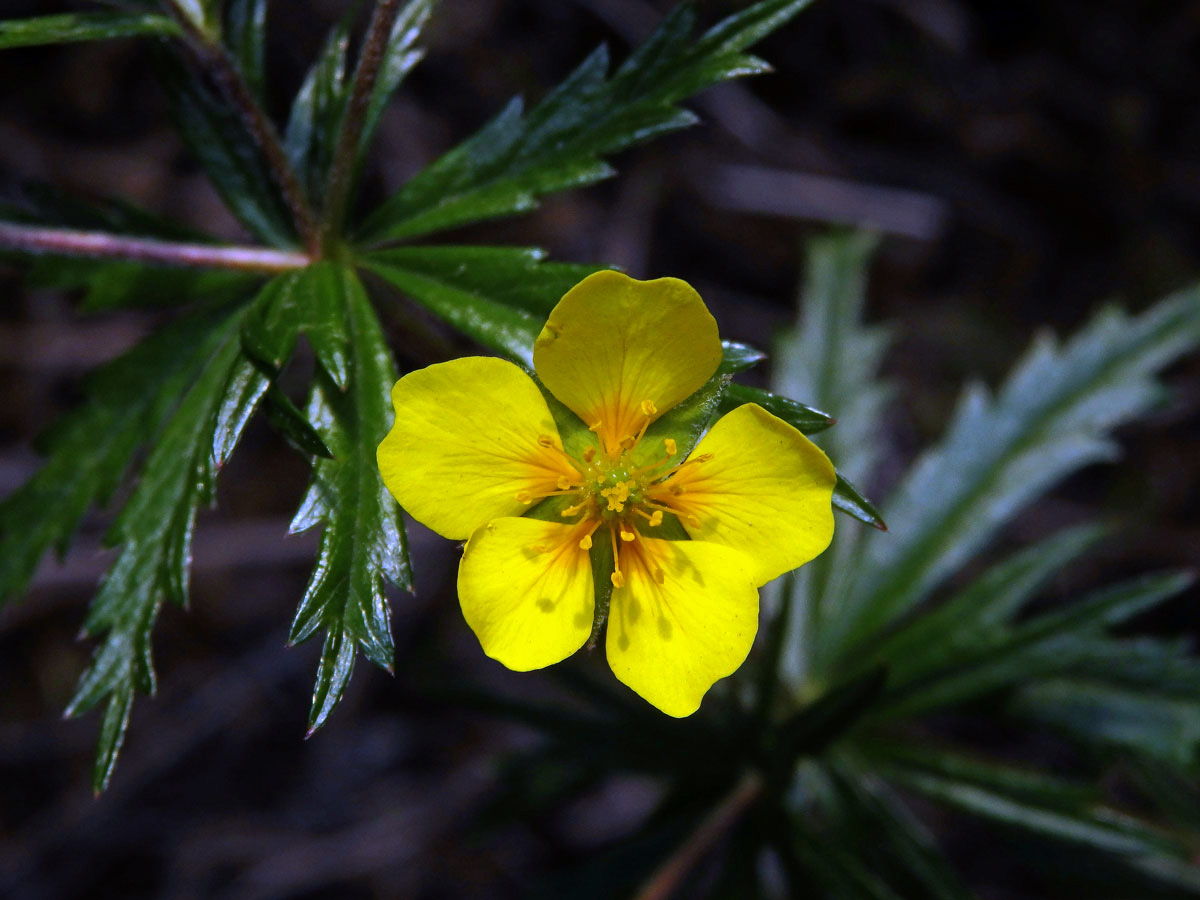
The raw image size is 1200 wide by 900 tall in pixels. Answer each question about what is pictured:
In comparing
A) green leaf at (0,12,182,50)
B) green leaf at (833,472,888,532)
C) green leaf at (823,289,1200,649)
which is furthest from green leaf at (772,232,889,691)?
green leaf at (0,12,182,50)

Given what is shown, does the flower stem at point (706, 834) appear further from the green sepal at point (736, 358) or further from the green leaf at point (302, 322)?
the green leaf at point (302, 322)

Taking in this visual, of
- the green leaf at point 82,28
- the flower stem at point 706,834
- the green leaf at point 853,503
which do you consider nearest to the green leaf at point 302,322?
the green leaf at point 82,28

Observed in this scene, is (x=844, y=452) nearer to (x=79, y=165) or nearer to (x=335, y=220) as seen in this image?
(x=335, y=220)

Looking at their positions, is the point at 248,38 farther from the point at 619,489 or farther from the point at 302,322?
the point at 619,489

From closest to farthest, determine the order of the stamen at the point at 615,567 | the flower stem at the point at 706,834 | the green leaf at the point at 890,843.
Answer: the stamen at the point at 615,567 < the green leaf at the point at 890,843 < the flower stem at the point at 706,834

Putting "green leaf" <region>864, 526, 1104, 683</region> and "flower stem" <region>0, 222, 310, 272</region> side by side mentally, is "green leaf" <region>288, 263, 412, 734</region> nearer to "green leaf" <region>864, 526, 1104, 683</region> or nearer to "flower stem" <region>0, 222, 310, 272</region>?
"flower stem" <region>0, 222, 310, 272</region>

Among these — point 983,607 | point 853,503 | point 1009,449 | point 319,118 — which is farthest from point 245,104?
point 1009,449
